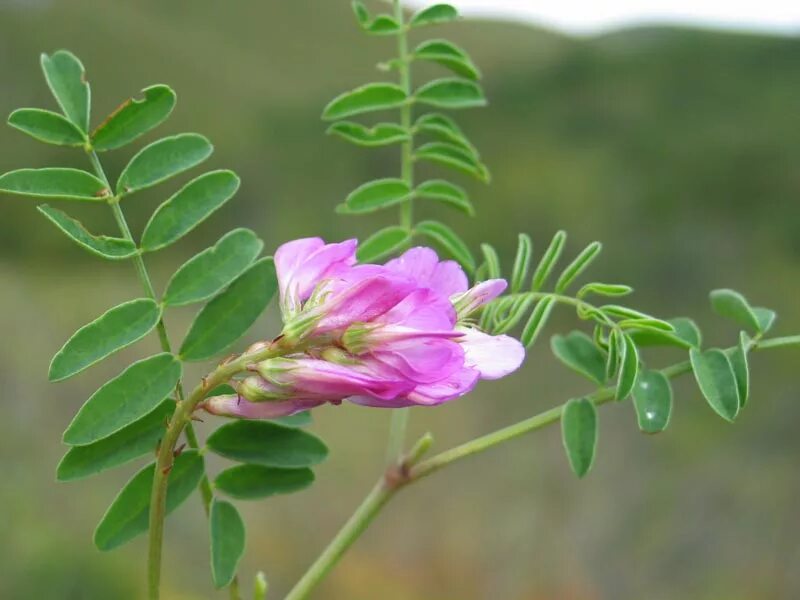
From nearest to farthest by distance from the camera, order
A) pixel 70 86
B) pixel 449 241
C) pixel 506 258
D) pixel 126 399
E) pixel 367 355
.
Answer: pixel 367 355 → pixel 126 399 → pixel 70 86 → pixel 449 241 → pixel 506 258

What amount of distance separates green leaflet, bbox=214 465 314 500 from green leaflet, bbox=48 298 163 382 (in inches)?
5.7

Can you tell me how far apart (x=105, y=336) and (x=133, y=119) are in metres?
0.19

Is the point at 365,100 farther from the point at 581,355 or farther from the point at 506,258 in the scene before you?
the point at 506,258

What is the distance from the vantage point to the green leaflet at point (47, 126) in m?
0.68

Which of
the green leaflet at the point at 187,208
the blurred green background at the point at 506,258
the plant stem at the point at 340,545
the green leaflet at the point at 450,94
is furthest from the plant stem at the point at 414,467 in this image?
the blurred green background at the point at 506,258

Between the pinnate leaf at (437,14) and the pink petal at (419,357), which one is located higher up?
the pinnate leaf at (437,14)

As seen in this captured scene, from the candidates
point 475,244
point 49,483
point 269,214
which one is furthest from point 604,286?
point 269,214

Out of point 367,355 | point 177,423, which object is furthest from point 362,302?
point 177,423

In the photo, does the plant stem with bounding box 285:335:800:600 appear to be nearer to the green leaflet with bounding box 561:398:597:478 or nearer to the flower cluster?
the green leaflet with bounding box 561:398:597:478

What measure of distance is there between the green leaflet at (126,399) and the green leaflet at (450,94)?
409 millimetres

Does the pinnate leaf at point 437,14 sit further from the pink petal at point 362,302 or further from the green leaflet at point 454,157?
the pink petal at point 362,302

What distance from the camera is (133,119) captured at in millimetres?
735

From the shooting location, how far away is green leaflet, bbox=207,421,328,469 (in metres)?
0.71

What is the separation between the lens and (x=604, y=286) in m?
0.66
